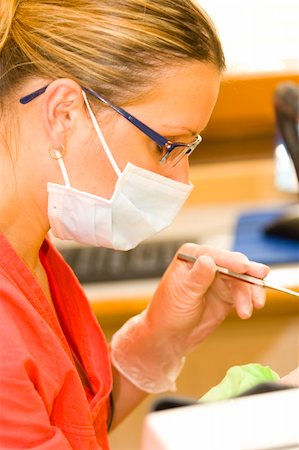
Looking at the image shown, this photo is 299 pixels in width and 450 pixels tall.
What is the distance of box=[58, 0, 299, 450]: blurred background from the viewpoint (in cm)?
192

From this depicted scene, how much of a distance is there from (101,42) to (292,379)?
18.8 inches

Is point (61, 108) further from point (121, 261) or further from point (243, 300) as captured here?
point (121, 261)

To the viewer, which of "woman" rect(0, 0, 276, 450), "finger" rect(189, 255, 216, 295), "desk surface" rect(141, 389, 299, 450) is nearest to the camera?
"desk surface" rect(141, 389, 299, 450)

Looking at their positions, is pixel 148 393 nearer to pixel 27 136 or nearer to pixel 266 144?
pixel 27 136

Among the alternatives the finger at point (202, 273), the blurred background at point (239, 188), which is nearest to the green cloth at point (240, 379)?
the finger at point (202, 273)

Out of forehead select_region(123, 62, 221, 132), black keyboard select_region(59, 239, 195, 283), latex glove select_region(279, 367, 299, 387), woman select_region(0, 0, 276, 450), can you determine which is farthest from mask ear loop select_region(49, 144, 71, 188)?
black keyboard select_region(59, 239, 195, 283)

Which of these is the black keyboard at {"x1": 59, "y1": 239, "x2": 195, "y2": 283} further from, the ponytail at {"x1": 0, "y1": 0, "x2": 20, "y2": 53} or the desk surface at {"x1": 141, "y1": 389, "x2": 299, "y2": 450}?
the desk surface at {"x1": 141, "y1": 389, "x2": 299, "y2": 450}

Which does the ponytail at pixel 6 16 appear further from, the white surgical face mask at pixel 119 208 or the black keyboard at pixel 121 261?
the black keyboard at pixel 121 261

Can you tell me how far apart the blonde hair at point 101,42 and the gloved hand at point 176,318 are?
34 centimetres

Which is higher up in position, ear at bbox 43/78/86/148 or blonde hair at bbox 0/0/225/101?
blonde hair at bbox 0/0/225/101

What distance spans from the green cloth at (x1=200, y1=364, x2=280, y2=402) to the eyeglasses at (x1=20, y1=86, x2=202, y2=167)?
307mm

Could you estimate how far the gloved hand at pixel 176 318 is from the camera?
1.30m

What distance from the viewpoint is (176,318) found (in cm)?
136

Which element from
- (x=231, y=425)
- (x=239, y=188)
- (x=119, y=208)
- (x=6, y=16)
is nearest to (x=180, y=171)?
(x=119, y=208)
